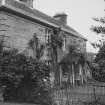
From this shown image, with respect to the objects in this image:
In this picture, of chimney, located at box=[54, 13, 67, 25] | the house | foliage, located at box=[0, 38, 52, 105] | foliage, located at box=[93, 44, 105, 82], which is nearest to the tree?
foliage, located at box=[93, 44, 105, 82]

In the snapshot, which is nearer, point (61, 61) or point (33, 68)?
point (33, 68)

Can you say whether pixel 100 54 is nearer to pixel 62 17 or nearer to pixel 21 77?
pixel 21 77

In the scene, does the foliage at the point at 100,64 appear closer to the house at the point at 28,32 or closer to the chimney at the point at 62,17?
the house at the point at 28,32

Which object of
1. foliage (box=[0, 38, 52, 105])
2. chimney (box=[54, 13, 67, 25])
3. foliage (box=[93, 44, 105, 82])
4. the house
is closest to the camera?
foliage (box=[93, 44, 105, 82])

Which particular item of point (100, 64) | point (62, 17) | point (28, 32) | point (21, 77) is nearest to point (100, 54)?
point (100, 64)

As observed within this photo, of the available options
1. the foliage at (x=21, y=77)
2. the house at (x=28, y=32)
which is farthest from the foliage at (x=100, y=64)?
the house at (x=28, y=32)

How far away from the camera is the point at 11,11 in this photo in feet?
52.1

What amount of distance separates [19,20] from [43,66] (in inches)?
201

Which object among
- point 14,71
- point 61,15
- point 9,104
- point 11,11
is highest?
point 61,15

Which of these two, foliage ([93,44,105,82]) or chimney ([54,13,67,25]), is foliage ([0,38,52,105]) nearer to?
foliage ([93,44,105,82])

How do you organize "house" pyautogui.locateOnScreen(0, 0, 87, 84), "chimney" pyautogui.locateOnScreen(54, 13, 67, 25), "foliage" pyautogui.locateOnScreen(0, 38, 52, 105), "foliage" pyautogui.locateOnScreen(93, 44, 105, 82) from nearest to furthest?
"foliage" pyautogui.locateOnScreen(93, 44, 105, 82)
"foliage" pyautogui.locateOnScreen(0, 38, 52, 105)
"house" pyautogui.locateOnScreen(0, 0, 87, 84)
"chimney" pyautogui.locateOnScreen(54, 13, 67, 25)

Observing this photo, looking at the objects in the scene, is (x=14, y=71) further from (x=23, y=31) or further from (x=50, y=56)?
(x=50, y=56)

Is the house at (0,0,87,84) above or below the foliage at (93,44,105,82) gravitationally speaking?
above

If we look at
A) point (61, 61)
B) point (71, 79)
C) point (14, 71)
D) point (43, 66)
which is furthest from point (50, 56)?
point (14, 71)
